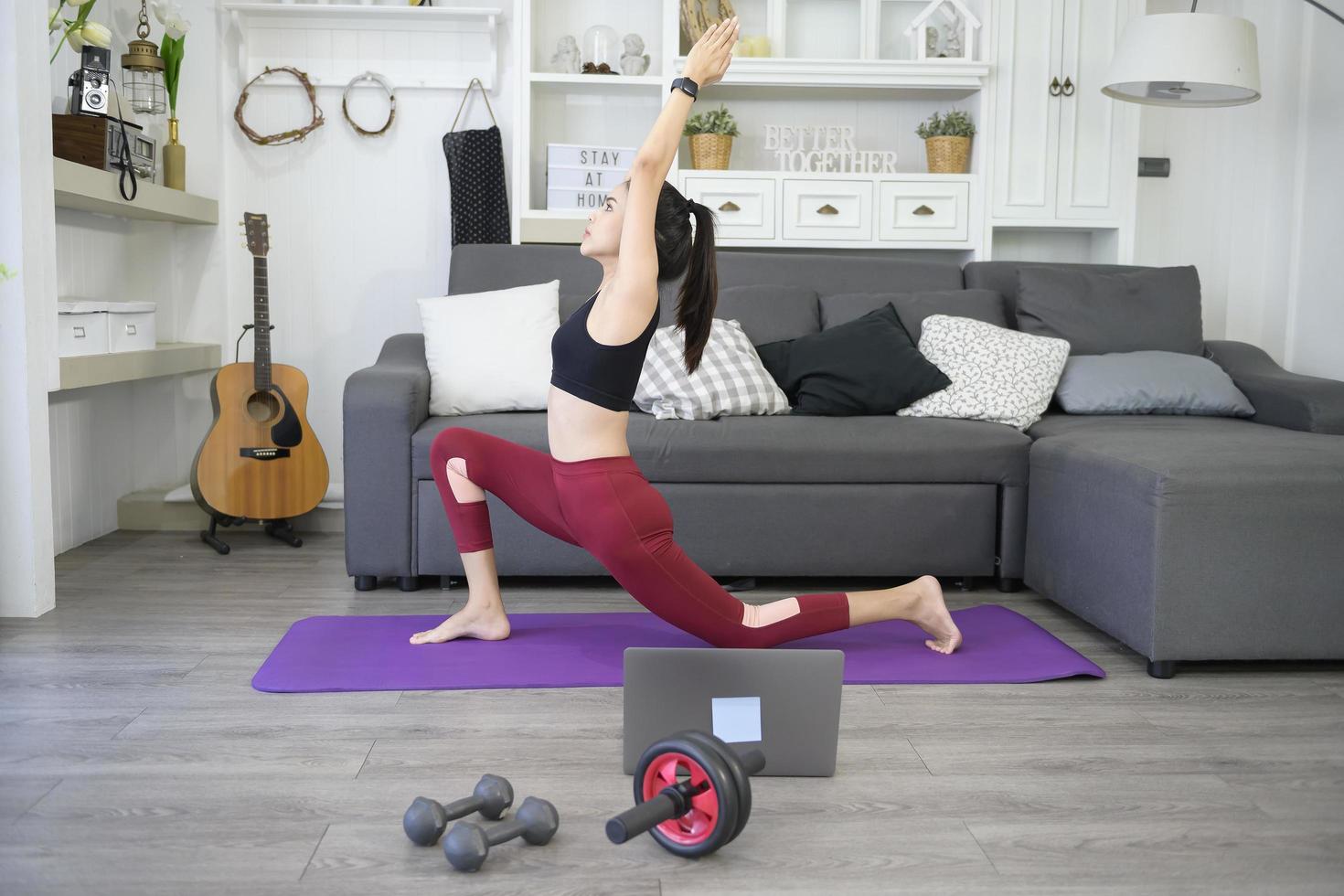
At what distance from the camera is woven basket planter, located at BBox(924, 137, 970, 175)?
4133mm

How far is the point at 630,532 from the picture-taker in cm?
223

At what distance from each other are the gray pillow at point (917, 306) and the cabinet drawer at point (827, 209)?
39 cm

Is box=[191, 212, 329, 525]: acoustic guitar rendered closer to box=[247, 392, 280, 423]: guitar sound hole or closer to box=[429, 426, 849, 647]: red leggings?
box=[247, 392, 280, 423]: guitar sound hole

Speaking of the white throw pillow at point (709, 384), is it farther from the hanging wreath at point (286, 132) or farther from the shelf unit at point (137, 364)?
the hanging wreath at point (286, 132)

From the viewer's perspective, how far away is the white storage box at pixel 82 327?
311 centimetres

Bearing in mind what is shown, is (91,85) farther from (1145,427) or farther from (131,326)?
(1145,427)

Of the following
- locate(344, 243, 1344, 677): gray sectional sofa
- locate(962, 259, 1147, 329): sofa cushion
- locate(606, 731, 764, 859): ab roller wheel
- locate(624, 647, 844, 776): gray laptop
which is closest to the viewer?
locate(606, 731, 764, 859): ab roller wheel

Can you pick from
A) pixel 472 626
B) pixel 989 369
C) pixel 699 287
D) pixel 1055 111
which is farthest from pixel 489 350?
pixel 1055 111

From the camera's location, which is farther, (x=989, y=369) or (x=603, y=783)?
(x=989, y=369)

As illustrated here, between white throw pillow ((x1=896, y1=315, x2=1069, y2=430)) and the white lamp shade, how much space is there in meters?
0.84

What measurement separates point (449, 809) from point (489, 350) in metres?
1.91

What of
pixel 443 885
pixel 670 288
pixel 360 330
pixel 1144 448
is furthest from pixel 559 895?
pixel 360 330

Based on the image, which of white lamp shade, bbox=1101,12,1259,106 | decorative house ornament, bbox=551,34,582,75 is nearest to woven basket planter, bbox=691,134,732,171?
decorative house ornament, bbox=551,34,582,75

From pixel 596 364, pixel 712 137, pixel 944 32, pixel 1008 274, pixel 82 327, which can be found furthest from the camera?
pixel 944 32
